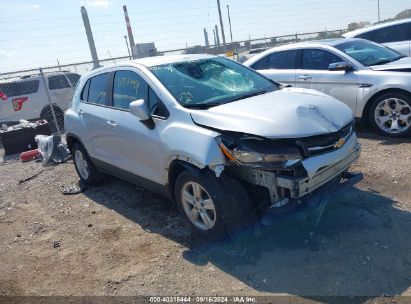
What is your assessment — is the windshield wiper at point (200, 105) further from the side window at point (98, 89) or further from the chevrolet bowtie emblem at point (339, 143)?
the side window at point (98, 89)

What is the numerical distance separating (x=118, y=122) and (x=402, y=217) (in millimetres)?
3213

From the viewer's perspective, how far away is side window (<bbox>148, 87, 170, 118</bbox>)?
406cm

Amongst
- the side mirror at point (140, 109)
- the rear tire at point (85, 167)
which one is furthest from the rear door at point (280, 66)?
the side mirror at point (140, 109)

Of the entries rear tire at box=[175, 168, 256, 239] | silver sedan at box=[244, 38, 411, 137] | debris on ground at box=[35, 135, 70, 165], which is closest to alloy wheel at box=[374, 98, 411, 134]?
silver sedan at box=[244, 38, 411, 137]

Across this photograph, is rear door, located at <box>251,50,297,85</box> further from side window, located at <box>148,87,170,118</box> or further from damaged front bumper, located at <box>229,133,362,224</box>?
damaged front bumper, located at <box>229,133,362,224</box>

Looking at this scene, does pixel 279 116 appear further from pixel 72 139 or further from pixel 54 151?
pixel 54 151

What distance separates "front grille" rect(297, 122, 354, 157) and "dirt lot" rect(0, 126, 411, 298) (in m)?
0.85

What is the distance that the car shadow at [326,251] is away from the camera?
3086mm

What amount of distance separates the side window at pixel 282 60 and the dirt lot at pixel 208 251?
280 cm

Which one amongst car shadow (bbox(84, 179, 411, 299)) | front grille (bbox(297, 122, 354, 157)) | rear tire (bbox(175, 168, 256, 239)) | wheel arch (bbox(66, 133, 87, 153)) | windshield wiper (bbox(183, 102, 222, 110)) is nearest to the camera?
car shadow (bbox(84, 179, 411, 299))

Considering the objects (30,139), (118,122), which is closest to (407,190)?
(118,122)

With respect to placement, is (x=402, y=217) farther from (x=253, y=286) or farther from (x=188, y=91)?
(x=188, y=91)

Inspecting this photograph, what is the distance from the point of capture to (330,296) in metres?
2.95

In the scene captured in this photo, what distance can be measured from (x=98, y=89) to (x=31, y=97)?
7.41 metres
